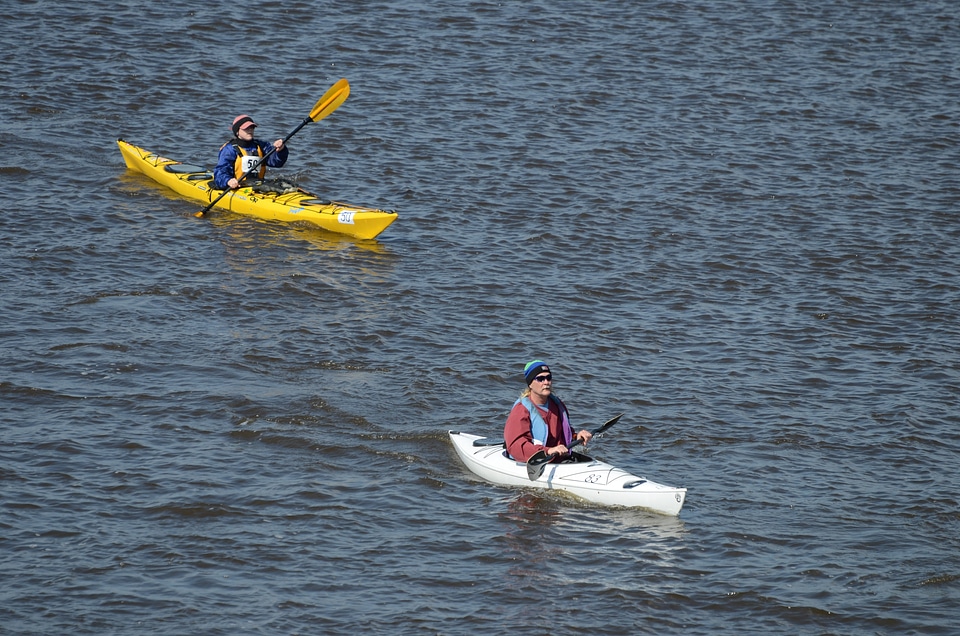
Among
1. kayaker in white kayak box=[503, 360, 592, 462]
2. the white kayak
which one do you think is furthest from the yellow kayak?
kayaker in white kayak box=[503, 360, 592, 462]

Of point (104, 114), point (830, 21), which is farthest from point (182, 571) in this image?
point (830, 21)

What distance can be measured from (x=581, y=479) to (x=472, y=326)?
10.2ft

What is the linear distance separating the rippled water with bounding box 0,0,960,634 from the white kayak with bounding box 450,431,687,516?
3.8 inches

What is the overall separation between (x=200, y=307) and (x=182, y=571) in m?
4.23

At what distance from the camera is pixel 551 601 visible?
6480 millimetres

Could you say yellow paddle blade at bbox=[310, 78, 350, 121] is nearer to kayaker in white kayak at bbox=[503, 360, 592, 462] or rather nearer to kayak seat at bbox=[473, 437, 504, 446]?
kayak seat at bbox=[473, 437, 504, 446]

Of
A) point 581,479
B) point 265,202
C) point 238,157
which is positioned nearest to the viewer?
point 581,479

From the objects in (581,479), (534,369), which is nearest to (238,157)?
(534,369)

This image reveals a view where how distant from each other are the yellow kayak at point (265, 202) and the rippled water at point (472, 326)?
0.74 feet

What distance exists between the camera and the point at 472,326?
10383 millimetres

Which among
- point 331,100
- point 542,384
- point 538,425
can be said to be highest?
point 331,100

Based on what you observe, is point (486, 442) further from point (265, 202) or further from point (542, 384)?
point (265, 202)

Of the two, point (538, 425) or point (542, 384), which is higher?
point (542, 384)

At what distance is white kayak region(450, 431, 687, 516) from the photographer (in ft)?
24.0
